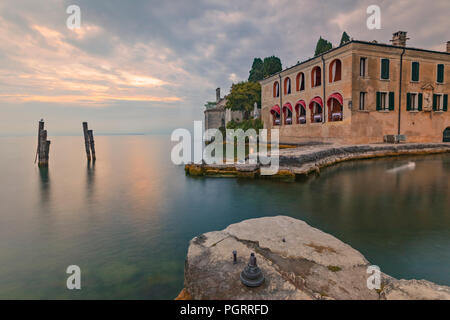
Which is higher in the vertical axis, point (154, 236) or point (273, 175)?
point (273, 175)

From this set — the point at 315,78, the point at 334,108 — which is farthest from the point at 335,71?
Result: the point at 334,108

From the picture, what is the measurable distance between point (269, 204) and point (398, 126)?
20.5 m

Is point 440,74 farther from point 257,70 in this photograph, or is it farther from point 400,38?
point 257,70

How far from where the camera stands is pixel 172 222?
8.30 metres

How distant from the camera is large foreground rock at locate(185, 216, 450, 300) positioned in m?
2.82

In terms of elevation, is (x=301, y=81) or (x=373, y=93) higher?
(x=301, y=81)

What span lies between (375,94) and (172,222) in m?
22.2

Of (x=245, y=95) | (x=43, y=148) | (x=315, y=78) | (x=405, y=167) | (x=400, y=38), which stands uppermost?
(x=400, y=38)

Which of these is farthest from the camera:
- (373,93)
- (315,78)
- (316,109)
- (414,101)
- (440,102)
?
(316,109)

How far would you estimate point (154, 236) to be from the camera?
7.10 m

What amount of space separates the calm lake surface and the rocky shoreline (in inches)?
29.2
